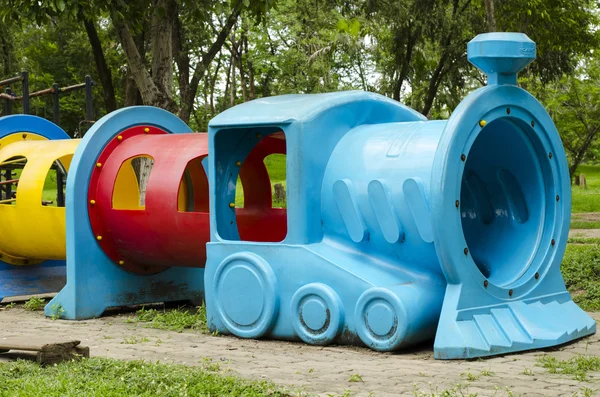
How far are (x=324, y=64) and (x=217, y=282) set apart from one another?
22.6 m

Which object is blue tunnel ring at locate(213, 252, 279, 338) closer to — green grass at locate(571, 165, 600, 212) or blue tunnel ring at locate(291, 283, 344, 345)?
blue tunnel ring at locate(291, 283, 344, 345)

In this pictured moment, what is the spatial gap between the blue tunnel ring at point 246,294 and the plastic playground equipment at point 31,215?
2482mm

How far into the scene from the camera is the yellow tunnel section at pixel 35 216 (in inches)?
343

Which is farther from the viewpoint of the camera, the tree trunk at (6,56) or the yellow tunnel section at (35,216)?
the tree trunk at (6,56)

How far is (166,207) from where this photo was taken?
302 inches

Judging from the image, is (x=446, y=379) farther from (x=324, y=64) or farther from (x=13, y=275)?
(x=324, y=64)

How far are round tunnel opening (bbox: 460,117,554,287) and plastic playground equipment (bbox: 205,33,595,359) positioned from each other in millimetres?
11

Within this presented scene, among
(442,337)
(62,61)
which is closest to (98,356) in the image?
(442,337)

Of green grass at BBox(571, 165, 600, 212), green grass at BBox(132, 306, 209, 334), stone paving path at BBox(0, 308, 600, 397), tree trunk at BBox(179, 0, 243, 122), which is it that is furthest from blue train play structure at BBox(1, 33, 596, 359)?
green grass at BBox(571, 165, 600, 212)

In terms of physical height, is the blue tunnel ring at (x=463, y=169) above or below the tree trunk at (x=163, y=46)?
below

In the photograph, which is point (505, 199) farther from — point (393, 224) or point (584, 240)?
point (584, 240)

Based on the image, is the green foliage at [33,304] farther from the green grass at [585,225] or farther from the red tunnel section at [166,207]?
the green grass at [585,225]

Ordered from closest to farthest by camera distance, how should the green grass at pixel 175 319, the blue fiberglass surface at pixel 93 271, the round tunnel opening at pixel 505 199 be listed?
the round tunnel opening at pixel 505 199 < the green grass at pixel 175 319 < the blue fiberglass surface at pixel 93 271

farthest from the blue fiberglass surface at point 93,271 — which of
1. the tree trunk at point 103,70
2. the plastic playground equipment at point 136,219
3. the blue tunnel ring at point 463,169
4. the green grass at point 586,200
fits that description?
the green grass at point 586,200
